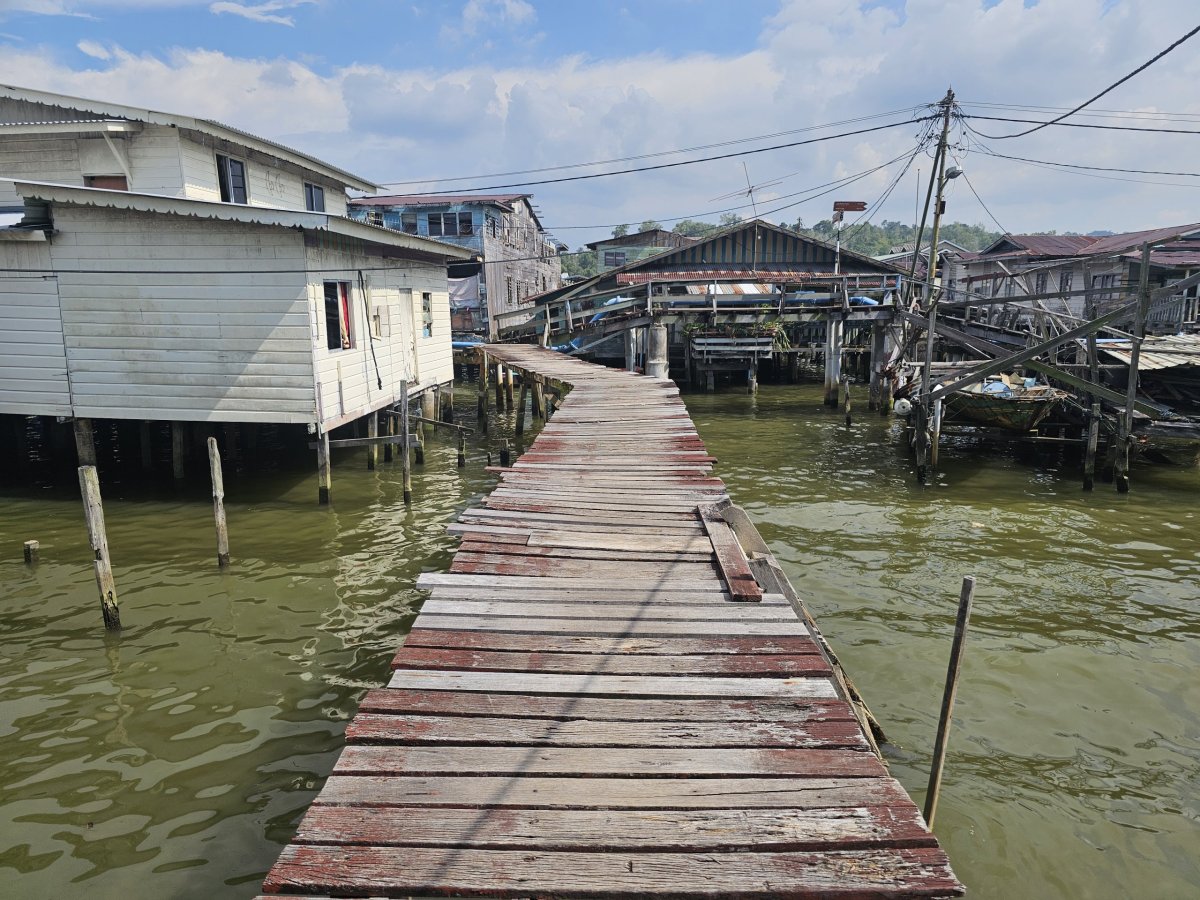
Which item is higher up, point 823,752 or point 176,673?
point 823,752

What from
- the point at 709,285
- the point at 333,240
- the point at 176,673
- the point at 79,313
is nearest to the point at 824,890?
the point at 176,673

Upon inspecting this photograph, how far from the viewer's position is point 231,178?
54.2 feet

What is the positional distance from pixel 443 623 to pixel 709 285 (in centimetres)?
2362

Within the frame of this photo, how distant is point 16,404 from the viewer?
13.0 metres

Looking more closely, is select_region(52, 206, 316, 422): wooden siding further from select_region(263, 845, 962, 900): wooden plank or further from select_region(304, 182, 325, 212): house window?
select_region(263, 845, 962, 900): wooden plank

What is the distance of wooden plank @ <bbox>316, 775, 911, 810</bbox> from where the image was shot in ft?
11.0

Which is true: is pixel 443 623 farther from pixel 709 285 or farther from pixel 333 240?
pixel 709 285

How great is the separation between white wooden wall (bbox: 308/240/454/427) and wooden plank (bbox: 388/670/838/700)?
9.16m

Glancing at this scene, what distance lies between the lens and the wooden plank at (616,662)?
446 centimetres

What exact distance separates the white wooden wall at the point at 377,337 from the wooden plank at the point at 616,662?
890cm

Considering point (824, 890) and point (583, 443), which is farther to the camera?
point (583, 443)

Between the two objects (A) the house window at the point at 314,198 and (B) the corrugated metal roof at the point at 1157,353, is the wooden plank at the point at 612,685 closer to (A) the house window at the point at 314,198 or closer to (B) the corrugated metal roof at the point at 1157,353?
(B) the corrugated metal roof at the point at 1157,353

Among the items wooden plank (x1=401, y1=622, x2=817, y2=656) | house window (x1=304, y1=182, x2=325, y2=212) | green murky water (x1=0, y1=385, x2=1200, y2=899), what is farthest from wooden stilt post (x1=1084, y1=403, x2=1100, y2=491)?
house window (x1=304, y1=182, x2=325, y2=212)

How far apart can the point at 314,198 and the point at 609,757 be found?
66.0 feet
